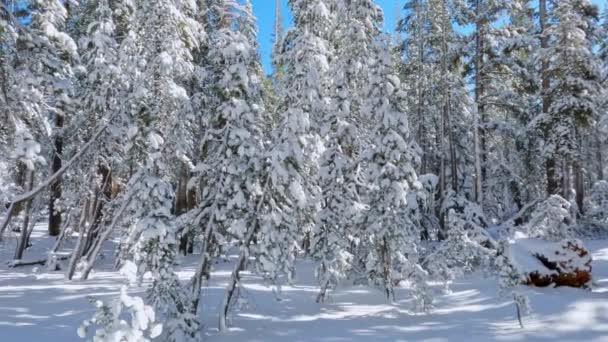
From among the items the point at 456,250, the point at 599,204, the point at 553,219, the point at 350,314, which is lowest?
the point at 350,314

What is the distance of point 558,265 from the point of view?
12023 mm

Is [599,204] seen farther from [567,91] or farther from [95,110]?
[95,110]

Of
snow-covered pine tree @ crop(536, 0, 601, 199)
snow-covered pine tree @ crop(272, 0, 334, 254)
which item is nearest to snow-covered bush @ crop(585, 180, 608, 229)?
snow-covered pine tree @ crop(536, 0, 601, 199)

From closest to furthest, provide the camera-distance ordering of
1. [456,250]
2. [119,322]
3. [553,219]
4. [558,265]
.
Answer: [119,322]
[456,250]
[558,265]
[553,219]

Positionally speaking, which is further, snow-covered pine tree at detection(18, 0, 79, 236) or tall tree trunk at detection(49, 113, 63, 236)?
tall tree trunk at detection(49, 113, 63, 236)

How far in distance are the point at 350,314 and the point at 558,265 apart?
636 centimetres

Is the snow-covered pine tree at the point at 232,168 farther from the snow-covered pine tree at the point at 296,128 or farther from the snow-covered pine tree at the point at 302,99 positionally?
the snow-covered pine tree at the point at 302,99

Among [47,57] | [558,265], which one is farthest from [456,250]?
[47,57]

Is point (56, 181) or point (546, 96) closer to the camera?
point (546, 96)

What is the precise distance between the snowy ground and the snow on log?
1.33 ft

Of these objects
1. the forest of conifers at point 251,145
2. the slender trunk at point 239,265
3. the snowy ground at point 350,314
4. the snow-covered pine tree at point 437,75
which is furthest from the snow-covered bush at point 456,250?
the snow-covered pine tree at point 437,75

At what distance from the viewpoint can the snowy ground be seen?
8.82 meters

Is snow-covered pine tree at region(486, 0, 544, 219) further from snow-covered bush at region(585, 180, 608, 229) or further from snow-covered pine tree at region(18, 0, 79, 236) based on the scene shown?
snow-covered pine tree at region(18, 0, 79, 236)

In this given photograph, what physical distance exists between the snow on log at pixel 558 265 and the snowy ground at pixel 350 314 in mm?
405
